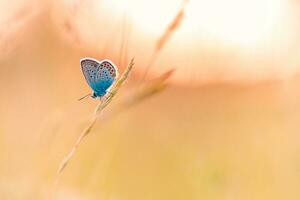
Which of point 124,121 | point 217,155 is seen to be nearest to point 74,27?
point 124,121

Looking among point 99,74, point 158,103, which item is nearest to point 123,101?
point 99,74

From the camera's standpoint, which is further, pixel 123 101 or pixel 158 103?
pixel 158 103

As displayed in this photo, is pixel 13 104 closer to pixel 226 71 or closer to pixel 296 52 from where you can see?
pixel 226 71

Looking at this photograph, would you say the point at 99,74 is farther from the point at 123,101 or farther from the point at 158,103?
the point at 158,103

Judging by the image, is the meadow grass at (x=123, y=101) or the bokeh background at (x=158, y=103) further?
the bokeh background at (x=158, y=103)
